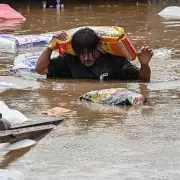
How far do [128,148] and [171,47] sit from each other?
4.81 metres

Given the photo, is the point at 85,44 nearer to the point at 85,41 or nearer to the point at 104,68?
the point at 85,41

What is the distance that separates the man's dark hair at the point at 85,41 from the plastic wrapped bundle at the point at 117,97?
0.88 meters

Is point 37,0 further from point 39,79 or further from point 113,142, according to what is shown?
point 113,142

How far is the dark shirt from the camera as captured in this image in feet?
19.5

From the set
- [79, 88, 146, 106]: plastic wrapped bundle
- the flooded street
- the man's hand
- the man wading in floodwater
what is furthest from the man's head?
[79, 88, 146, 106]: plastic wrapped bundle

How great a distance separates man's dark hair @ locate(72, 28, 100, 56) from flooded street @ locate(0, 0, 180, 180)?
320 mm

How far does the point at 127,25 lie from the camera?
1138cm

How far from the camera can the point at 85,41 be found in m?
5.71

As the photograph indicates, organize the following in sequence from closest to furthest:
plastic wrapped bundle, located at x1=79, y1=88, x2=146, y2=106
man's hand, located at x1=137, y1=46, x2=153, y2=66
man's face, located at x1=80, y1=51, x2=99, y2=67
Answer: plastic wrapped bundle, located at x1=79, y1=88, x2=146, y2=106 → man's hand, located at x1=137, y1=46, x2=153, y2=66 → man's face, located at x1=80, y1=51, x2=99, y2=67

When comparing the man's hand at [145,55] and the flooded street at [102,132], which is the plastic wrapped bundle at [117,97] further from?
the man's hand at [145,55]

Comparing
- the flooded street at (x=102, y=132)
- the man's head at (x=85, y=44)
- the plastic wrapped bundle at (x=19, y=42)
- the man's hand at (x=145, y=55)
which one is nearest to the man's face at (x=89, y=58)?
the man's head at (x=85, y=44)

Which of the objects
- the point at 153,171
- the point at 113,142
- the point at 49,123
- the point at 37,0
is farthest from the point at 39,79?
the point at 37,0

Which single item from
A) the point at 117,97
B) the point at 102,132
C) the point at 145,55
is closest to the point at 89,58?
the point at 145,55

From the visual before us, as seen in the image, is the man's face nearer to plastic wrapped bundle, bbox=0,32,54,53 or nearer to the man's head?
the man's head
